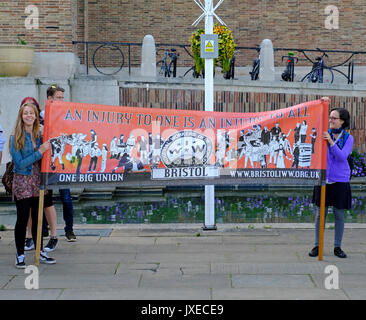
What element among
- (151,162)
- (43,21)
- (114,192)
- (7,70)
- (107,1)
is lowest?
(114,192)

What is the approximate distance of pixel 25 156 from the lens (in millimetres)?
7297

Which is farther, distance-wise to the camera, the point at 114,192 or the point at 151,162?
the point at 114,192

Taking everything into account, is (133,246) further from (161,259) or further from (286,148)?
(286,148)

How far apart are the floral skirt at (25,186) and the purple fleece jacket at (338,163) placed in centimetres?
335

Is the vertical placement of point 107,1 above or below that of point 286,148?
above

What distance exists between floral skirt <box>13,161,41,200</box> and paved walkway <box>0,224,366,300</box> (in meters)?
0.79

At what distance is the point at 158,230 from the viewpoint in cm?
955

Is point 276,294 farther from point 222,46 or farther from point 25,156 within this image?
point 222,46

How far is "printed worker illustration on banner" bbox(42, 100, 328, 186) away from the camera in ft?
25.1

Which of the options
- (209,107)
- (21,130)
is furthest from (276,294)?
(209,107)

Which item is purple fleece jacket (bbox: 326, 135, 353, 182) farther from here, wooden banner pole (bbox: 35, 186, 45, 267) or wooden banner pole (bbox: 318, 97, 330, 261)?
wooden banner pole (bbox: 35, 186, 45, 267)

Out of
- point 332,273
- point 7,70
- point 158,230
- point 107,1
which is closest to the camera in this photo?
point 332,273

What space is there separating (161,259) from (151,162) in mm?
1237

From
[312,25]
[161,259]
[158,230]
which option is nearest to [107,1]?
[312,25]
